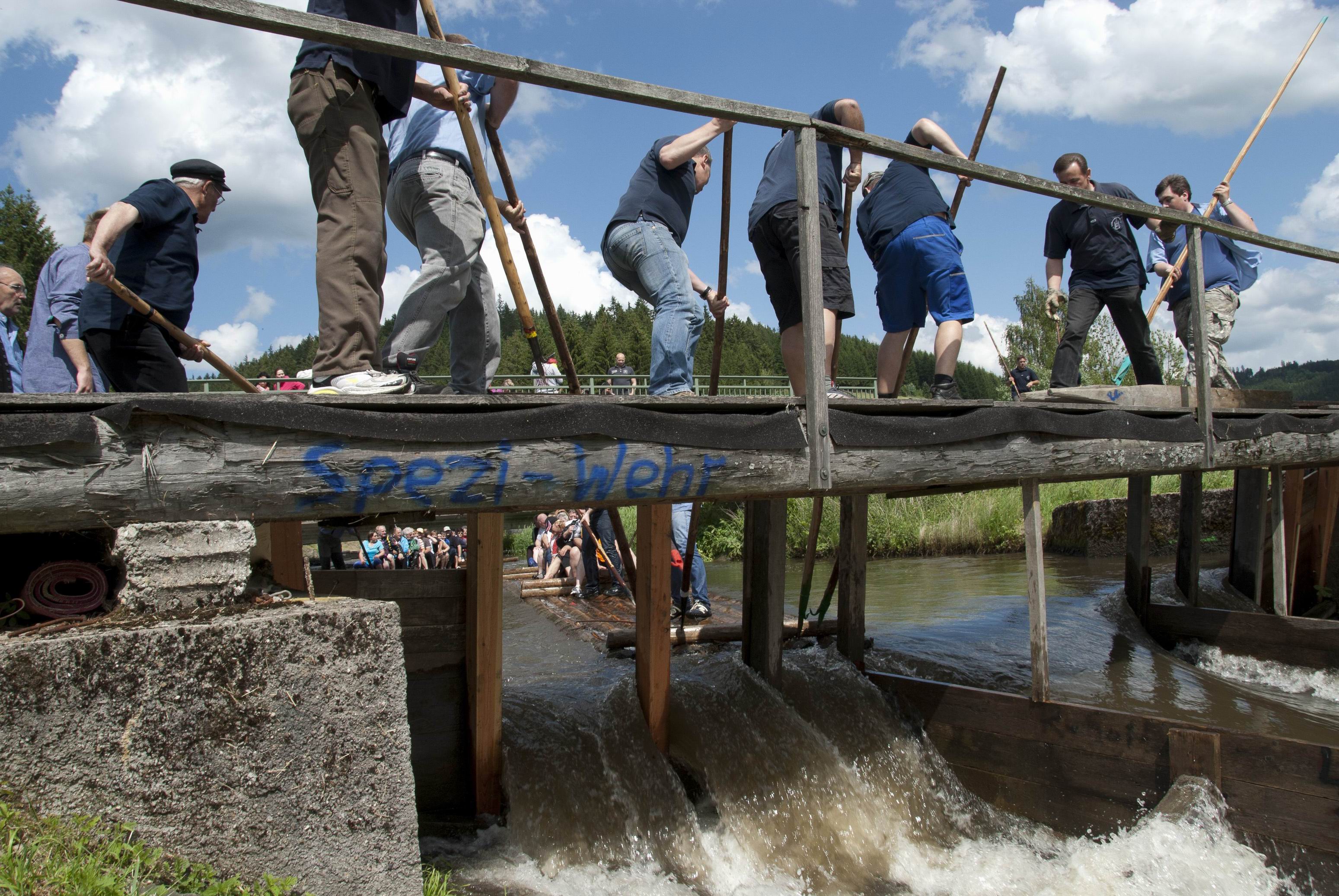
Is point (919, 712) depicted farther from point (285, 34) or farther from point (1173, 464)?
point (285, 34)

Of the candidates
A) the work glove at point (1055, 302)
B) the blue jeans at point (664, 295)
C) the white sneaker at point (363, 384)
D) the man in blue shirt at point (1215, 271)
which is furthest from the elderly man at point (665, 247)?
the man in blue shirt at point (1215, 271)

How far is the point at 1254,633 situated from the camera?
7.29m

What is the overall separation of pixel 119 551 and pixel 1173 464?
5.18m

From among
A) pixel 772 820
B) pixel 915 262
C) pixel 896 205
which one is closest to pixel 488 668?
pixel 772 820

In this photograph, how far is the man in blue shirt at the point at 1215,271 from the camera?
705cm

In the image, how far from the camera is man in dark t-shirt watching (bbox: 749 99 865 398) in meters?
4.68

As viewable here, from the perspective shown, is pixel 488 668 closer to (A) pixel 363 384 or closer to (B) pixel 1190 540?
(A) pixel 363 384

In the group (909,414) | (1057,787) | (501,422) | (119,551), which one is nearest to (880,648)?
(1057,787)

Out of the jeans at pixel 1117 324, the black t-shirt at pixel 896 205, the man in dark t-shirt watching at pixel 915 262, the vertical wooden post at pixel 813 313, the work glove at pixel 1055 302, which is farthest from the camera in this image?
the work glove at pixel 1055 302

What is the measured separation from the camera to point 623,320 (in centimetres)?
9188

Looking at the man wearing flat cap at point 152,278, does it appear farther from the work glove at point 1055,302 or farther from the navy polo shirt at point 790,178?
the work glove at point 1055,302

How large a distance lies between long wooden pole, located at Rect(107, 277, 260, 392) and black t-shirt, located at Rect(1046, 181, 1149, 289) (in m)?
5.21

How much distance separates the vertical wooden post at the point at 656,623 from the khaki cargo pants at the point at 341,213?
2400 millimetres

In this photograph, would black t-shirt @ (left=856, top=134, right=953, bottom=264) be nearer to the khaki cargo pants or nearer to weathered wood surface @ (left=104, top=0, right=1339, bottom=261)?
weathered wood surface @ (left=104, top=0, right=1339, bottom=261)
